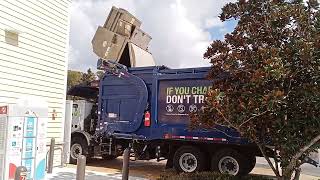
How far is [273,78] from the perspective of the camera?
7238 millimetres

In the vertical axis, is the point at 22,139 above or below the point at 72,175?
above

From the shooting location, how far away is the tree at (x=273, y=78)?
7.39m

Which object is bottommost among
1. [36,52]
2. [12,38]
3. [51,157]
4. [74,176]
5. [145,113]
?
[74,176]

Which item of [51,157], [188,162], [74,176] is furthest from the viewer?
[188,162]

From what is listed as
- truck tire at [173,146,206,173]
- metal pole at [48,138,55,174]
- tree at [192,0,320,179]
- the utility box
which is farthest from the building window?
truck tire at [173,146,206,173]

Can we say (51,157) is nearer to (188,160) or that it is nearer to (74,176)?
(74,176)

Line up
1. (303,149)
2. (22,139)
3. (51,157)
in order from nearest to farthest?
(303,149), (22,139), (51,157)

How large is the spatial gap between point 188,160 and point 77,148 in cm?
446

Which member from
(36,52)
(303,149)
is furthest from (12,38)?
(303,149)

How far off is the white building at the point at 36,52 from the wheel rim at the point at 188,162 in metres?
3.48

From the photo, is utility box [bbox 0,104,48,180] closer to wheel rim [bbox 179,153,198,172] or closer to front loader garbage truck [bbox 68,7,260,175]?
front loader garbage truck [bbox 68,7,260,175]

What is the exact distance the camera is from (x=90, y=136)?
47.2ft

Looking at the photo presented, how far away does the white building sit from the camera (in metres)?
9.62

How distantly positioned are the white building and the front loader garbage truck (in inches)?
78.9
